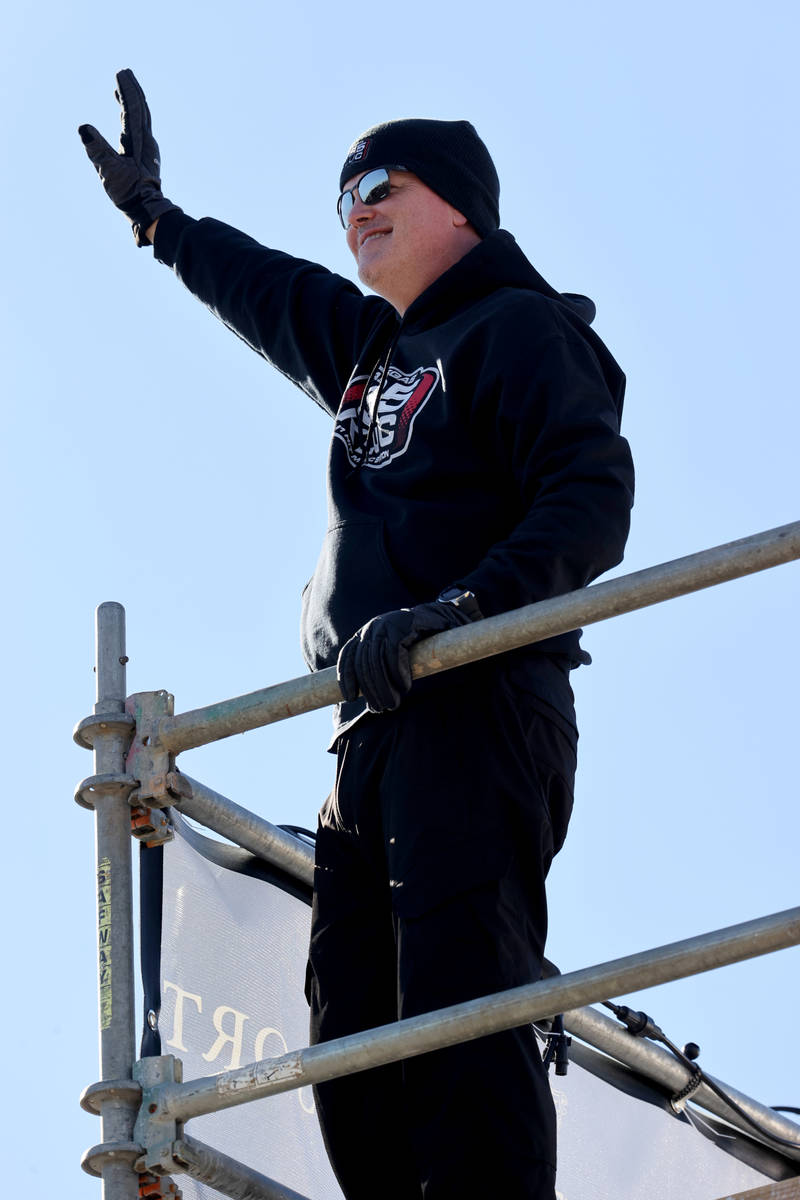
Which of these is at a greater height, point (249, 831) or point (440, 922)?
point (249, 831)

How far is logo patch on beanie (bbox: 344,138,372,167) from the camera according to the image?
13.8 feet

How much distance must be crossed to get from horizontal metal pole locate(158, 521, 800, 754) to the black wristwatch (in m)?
0.15

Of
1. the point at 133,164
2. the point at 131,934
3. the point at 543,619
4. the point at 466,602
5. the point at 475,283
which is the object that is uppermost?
the point at 133,164

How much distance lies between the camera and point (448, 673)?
11.1ft

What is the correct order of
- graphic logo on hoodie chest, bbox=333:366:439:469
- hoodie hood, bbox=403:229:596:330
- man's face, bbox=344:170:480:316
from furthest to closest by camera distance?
man's face, bbox=344:170:480:316
hoodie hood, bbox=403:229:596:330
graphic logo on hoodie chest, bbox=333:366:439:469

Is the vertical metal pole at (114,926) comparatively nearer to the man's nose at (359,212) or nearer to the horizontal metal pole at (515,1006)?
the horizontal metal pole at (515,1006)

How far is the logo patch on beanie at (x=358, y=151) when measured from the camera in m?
4.20

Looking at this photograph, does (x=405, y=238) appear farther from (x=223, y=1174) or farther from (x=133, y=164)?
(x=223, y=1174)

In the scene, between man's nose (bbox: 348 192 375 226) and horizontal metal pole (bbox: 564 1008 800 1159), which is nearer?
man's nose (bbox: 348 192 375 226)

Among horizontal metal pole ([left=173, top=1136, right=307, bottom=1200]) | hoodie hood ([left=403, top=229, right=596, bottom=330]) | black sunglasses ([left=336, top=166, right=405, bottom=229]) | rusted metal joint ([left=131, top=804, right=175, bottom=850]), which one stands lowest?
horizontal metal pole ([left=173, top=1136, right=307, bottom=1200])

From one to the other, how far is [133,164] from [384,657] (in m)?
2.27

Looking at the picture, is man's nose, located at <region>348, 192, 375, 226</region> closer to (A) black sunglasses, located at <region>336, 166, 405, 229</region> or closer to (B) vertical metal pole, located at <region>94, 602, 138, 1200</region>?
(A) black sunglasses, located at <region>336, 166, 405, 229</region>

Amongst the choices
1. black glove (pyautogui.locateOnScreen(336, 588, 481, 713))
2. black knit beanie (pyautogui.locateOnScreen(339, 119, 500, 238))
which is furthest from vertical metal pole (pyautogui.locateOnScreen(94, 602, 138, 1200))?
black knit beanie (pyautogui.locateOnScreen(339, 119, 500, 238))

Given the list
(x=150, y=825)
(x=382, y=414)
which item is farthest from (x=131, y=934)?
(x=382, y=414)
